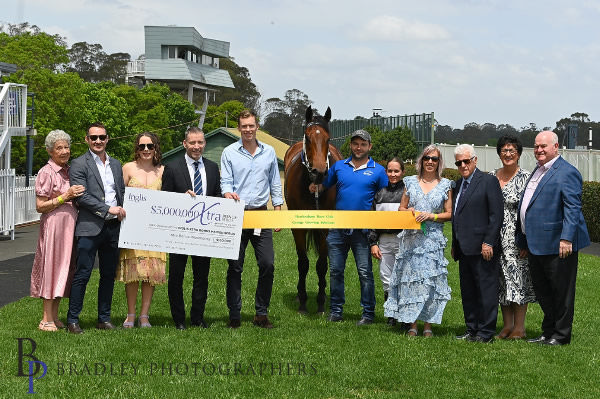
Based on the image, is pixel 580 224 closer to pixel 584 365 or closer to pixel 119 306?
pixel 584 365

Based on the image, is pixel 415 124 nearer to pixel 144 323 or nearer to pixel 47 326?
pixel 144 323

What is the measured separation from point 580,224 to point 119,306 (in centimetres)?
589

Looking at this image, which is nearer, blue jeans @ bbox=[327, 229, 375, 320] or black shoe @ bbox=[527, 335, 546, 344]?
black shoe @ bbox=[527, 335, 546, 344]

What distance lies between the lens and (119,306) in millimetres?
9531

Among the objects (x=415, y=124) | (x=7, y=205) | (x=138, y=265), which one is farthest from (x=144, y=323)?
(x=415, y=124)

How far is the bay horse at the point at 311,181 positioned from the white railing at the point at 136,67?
8726cm

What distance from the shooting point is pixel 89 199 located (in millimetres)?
7348

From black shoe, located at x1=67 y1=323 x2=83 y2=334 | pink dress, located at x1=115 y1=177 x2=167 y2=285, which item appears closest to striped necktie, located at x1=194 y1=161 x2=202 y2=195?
pink dress, located at x1=115 y1=177 x2=167 y2=285

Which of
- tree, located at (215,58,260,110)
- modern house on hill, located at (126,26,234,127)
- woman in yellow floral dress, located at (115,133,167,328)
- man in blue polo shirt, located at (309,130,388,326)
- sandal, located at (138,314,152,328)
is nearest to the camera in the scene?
woman in yellow floral dress, located at (115,133,167,328)

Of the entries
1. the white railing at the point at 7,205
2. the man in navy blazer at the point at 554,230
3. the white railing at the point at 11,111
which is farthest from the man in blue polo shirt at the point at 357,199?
the white railing at the point at 11,111

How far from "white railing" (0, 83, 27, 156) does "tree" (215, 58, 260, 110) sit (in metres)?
73.0

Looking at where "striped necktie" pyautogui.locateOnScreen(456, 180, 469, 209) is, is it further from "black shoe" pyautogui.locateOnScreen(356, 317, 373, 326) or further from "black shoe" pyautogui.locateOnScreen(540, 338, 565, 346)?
"black shoe" pyautogui.locateOnScreen(356, 317, 373, 326)

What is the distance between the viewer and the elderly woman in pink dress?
293 inches

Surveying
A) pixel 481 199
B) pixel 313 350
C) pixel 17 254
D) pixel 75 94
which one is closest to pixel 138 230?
pixel 313 350
